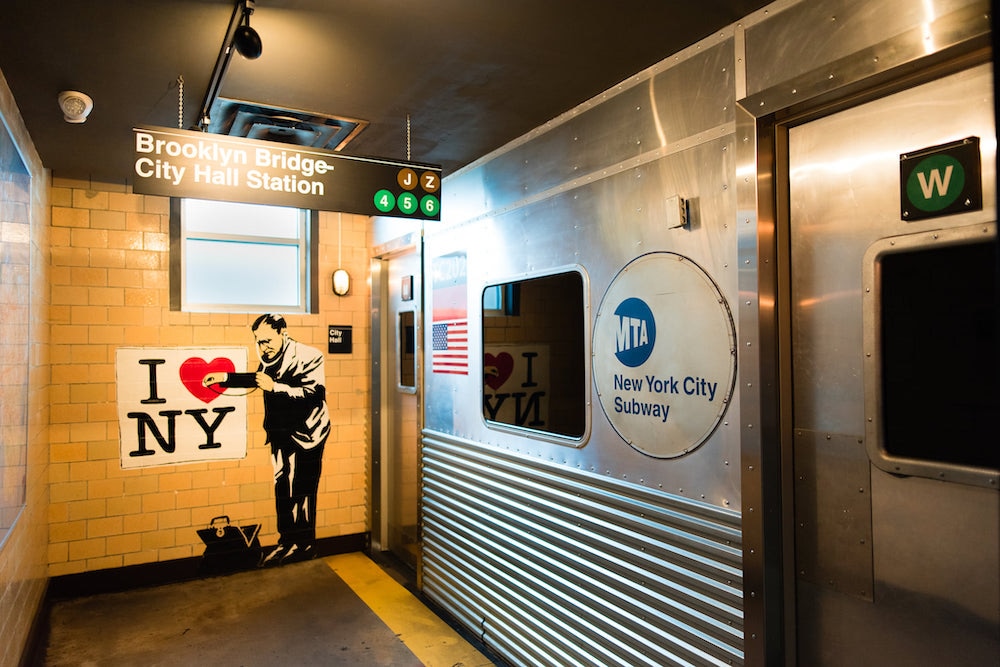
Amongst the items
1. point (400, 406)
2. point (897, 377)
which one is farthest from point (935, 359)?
point (400, 406)

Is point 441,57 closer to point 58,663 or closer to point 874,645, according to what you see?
point 874,645

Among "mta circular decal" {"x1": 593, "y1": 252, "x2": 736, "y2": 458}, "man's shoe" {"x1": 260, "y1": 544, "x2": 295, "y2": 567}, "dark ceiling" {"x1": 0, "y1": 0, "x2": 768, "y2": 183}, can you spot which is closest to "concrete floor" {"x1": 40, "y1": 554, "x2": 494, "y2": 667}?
"man's shoe" {"x1": 260, "y1": 544, "x2": 295, "y2": 567}

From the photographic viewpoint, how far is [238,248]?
559 cm

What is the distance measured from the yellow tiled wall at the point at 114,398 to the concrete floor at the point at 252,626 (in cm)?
42

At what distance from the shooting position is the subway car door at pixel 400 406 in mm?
5406

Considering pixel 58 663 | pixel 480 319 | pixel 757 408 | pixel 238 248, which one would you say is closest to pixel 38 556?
pixel 58 663

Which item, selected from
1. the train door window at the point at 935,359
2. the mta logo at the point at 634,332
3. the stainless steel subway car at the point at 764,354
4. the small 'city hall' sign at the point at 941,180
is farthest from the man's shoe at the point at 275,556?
the small 'city hall' sign at the point at 941,180

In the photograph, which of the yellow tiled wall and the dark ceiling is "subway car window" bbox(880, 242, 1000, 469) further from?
the yellow tiled wall

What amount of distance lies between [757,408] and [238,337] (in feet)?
14.3

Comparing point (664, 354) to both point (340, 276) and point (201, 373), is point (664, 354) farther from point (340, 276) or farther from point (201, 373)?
point (201, 373)

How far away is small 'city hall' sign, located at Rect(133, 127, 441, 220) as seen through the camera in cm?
276

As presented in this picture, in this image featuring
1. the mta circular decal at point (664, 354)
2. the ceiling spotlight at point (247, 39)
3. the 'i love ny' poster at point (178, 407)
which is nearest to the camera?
the ceiling spotlight at point (247, 39)

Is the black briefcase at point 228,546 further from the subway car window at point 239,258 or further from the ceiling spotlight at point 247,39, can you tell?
the ceiling spotlight at point 247,39

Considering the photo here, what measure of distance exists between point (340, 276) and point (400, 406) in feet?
4.11
